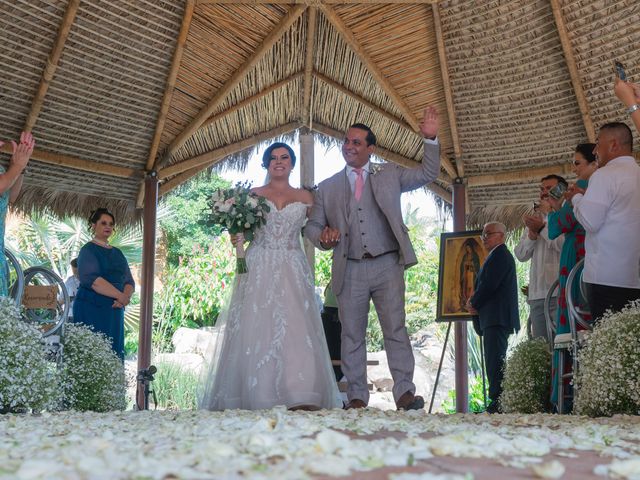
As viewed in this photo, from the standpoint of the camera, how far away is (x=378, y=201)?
506cm

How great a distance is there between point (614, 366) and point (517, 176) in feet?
17.5

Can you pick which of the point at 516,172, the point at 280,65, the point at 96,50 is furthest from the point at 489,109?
the point at 96,50

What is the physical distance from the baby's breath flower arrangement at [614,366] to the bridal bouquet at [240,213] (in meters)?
2.04

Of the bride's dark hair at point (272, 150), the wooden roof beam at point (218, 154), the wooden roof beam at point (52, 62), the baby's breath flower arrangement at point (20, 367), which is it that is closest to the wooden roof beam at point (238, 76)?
the wooden roof beam at point (218, 154)

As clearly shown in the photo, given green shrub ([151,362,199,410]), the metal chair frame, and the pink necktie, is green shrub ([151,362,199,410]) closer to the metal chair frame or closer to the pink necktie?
the metal chair frame

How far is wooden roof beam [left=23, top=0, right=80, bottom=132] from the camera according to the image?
7031 mm

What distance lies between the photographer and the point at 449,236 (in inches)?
338

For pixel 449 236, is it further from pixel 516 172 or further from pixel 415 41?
pixel 415 41

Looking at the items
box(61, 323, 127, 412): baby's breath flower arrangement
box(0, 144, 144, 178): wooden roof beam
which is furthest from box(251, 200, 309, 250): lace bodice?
box(0, 144, 144, 178): wooden roof beam

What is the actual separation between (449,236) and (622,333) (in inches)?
191

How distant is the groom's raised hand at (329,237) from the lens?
483 centimetres

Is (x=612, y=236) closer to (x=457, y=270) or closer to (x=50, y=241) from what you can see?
(x=457, y=270)

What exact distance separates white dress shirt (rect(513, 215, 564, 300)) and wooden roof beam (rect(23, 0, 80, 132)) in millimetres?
4162

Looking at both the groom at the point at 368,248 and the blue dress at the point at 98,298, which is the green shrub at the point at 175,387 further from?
the groom at the point at 368,248
